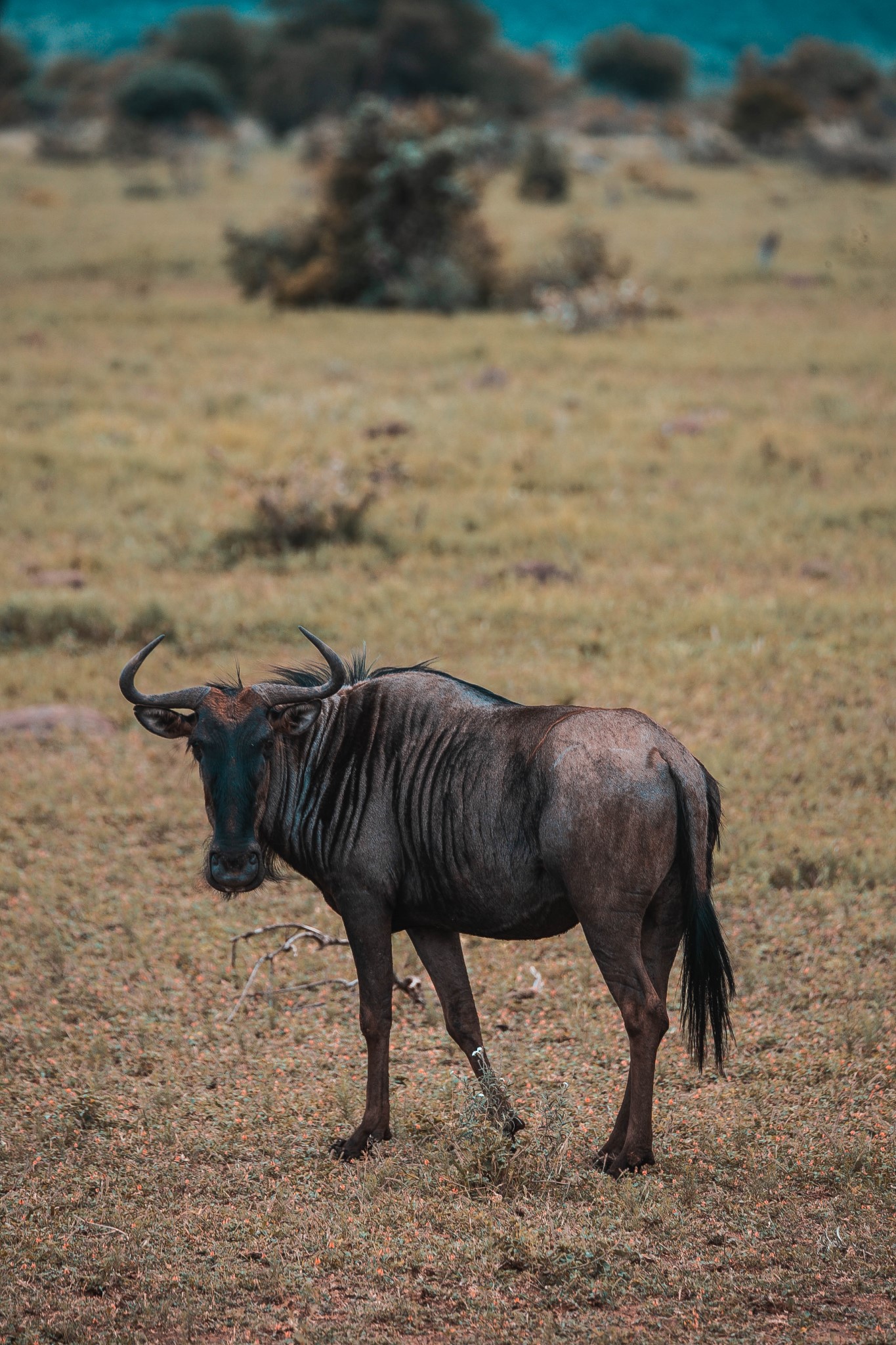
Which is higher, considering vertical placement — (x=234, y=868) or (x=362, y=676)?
(x=362, y=676)

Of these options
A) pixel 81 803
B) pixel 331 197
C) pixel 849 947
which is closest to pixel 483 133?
pixel 331 197

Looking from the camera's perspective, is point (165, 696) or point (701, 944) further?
point (165, 696)

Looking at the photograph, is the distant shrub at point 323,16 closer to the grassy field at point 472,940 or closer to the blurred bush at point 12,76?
the blurred bush at point 12,76

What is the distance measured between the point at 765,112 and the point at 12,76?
33.8m

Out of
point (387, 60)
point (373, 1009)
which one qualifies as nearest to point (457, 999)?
point (373, 1009)

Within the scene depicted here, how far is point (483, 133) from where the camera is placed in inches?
922

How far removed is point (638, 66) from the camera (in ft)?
240

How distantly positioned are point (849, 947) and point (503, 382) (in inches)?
467

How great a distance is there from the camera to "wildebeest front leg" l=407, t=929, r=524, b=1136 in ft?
18.1

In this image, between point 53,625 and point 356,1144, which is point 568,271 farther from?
point 356,1144

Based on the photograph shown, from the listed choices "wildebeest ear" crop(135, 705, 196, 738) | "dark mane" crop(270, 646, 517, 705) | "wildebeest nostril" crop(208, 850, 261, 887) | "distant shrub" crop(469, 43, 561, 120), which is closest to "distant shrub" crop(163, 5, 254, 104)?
"distant shrub" crop(469, 43, 561, 120)

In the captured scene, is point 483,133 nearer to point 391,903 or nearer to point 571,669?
point 571,669

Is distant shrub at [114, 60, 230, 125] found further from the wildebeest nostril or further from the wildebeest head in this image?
the wildebeest nostril

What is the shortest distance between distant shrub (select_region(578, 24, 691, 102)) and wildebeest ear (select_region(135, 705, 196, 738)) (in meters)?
75.1
